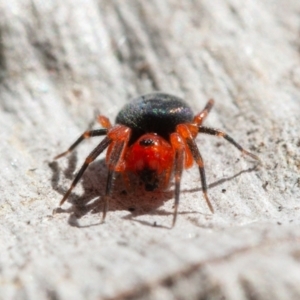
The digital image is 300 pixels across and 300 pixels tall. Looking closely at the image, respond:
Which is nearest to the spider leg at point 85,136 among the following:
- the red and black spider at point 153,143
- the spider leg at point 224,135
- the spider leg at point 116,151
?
the red and black spider at point 153,143

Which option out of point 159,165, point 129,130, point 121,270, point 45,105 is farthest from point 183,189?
point 45,105

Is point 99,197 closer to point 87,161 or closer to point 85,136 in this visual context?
point 87,161

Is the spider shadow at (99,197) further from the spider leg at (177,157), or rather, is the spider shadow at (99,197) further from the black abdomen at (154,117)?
the black abdomen at (154,117)

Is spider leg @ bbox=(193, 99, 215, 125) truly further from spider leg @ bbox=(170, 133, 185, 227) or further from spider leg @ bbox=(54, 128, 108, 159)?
spider leg @ bbox=(54, 128, 108, 159)

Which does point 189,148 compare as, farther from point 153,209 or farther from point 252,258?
point 252,258

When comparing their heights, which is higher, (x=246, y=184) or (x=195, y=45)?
(x=195, y=45)

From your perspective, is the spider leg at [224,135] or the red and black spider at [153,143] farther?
the spider leg at [224,135]
